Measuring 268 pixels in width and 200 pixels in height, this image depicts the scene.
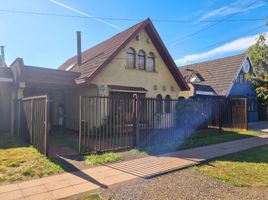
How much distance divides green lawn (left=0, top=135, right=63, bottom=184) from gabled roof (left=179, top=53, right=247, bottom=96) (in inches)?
662

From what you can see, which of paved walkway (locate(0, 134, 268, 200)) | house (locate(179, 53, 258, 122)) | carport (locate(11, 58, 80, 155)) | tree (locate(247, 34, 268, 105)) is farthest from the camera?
house (locate(179, 53, 258, 122))

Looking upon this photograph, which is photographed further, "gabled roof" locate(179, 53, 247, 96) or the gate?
"gabled roof" locate(179, 53, 247, 96)

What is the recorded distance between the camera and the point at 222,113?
14.6 metres

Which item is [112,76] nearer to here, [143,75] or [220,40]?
[143,75]

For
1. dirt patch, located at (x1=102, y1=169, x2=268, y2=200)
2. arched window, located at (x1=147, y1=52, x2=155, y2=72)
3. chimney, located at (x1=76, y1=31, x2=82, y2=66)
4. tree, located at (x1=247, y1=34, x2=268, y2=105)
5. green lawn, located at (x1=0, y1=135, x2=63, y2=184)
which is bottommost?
dirt patch, located at (x1=102, y1=169, x2=268, y2=200)

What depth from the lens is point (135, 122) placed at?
31.8 feet

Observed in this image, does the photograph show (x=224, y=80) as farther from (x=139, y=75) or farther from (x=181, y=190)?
(x=181, y=190)

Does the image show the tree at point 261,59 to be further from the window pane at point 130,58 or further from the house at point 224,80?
the house at point 224,80

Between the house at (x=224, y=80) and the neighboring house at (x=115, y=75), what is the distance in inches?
164

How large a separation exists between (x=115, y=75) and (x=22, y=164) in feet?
25.6

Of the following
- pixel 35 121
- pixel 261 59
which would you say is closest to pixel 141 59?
pixel 35 121

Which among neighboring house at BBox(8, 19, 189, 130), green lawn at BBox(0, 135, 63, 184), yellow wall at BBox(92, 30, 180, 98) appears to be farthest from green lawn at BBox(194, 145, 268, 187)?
Result: yellow wall at BBox(92, 30, 180, 98)

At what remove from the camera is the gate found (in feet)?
25.3

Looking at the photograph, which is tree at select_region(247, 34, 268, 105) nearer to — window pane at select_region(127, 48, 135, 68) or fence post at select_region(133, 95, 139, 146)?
fence post at select_region(133, 95, 139, 146)
